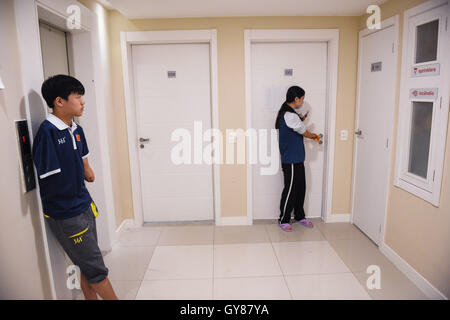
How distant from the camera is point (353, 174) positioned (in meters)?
3.72

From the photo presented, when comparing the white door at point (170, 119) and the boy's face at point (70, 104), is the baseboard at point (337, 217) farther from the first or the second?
the boy's face at point (70, 104)

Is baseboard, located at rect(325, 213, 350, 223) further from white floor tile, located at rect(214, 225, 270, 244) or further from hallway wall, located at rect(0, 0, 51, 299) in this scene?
hallway wall, located at rect(0, 0, 51, 299)

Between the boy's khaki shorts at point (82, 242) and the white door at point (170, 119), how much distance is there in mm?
1840

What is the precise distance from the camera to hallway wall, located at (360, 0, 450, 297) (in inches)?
88.5

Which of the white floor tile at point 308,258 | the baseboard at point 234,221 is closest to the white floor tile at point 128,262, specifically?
the baseboard at point 234,221

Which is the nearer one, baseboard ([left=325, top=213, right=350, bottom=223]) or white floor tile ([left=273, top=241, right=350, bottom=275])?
white floor tile ([left=273, top=241, right=350, bottom=275])

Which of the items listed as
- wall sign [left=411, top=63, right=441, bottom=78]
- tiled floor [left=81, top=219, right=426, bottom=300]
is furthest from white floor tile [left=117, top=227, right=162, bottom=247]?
wall sign [left=411, top=63, right=441, bottom=78]

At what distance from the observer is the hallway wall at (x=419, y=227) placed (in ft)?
7.38

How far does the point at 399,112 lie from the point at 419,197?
0.77 metres

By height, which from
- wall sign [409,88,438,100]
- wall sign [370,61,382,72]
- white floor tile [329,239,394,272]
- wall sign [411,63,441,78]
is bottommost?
white floor tile [329,239,394,272]

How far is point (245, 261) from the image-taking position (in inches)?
118

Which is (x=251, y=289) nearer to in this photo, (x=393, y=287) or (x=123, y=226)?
(x=393, y=287)

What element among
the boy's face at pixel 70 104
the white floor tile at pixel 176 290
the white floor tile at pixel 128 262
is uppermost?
the boy's face at pixel 70 104

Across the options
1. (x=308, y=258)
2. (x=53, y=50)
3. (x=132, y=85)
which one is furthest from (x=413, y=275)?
(x=53, y=50)
